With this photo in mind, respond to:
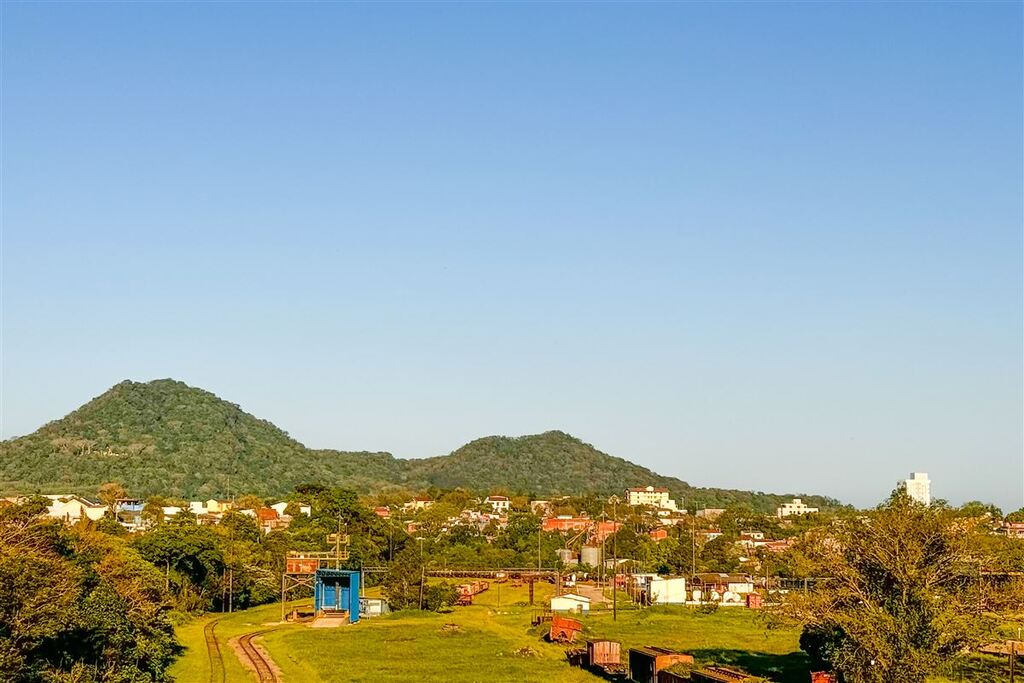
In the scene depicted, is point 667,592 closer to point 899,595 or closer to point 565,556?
point 565,556

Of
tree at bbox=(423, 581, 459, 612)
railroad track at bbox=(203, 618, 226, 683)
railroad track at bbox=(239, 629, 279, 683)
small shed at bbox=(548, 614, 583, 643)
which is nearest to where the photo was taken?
railroad track at bbox=(239, 629, 279, 683)

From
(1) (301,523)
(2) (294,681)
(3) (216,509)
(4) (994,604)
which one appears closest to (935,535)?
(4) (994,604)

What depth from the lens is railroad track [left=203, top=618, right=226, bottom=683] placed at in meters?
54.1

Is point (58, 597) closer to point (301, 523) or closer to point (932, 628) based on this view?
point (932, 628)

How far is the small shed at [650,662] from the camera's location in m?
48.6

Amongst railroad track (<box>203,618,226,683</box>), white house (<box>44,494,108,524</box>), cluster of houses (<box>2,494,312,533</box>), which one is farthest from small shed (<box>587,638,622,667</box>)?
white house (<box>44,494,108,524</box>)

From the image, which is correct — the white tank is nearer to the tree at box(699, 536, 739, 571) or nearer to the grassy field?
the tree at box(699, 536, 739, 571)

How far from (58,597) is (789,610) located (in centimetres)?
2945

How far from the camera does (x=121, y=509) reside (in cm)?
16925

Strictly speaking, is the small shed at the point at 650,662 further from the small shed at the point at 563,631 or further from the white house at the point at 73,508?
the white house at the point at 73,508

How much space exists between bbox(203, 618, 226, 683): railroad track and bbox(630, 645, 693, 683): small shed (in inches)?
791

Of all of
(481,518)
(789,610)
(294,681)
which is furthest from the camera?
(481,518)

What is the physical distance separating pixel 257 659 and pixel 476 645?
14.2 meters

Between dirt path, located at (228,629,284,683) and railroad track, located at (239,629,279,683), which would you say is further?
dirt path, located at (228,629,284,683)
